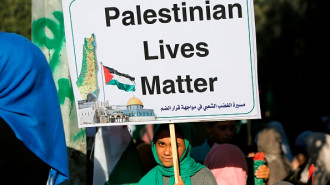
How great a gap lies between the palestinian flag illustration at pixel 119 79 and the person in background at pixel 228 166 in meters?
1.15

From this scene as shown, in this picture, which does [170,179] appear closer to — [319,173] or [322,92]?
[319,173]

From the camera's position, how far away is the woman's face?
4.91 metres

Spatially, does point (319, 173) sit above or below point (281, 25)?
below

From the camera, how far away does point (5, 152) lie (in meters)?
3.15

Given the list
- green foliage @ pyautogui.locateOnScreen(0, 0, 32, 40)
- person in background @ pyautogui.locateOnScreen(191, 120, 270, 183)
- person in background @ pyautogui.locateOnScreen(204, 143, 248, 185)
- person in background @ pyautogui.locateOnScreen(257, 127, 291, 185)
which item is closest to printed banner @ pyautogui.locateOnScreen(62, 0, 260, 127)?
person in background @ pyautogui.locateOnScreen(204, 143, 248, 185)

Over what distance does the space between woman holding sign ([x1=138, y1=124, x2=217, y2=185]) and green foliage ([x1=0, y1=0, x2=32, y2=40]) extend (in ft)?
32.0

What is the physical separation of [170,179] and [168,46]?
943mm

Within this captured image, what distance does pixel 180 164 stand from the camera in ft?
16.1

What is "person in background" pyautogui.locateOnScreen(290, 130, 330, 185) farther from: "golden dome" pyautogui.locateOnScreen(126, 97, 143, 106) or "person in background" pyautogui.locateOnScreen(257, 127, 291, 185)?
"golden dome" pyautogui.locateOnScreen(126, 97, 143, 106)

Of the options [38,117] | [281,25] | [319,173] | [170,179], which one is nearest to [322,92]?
[281,25]

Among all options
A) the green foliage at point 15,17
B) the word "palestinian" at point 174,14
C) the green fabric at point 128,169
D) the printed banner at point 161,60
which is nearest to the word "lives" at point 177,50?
the printed banner at point 161,60

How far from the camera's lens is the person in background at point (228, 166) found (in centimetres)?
535

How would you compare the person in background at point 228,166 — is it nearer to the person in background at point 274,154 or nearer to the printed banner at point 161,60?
the printed banner at point 161,60

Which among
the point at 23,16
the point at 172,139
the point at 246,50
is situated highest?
the point at 23,16
